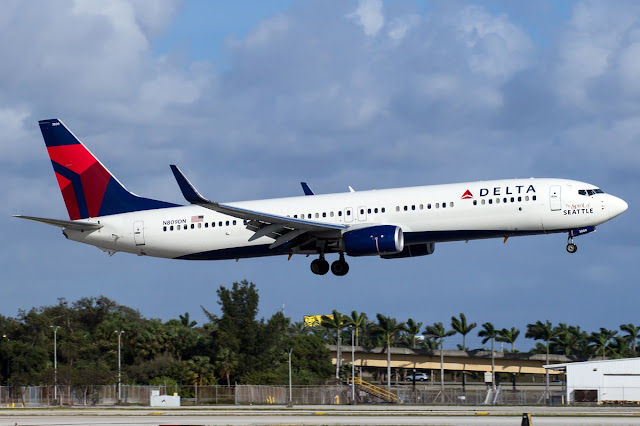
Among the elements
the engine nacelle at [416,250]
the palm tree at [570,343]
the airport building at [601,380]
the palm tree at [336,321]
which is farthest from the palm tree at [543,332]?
the engine nacelle at [416,250]

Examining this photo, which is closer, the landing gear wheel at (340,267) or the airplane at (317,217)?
the airplane at (317,217)

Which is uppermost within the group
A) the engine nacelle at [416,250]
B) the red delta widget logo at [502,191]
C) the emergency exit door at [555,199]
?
the red delta widget logo at [502,191]

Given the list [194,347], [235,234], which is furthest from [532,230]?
[194,347]

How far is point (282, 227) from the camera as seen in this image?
49.0 metres

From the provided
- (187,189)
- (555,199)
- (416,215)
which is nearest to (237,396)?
(416,215)

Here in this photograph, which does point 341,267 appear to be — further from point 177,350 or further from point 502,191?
point 177,350

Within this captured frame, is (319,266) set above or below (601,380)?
above

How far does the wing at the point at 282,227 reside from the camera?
46.5 metres

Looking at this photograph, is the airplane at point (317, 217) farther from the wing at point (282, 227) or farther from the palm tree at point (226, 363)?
the palm tree at point (226, 363)

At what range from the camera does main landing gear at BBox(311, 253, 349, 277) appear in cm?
5234

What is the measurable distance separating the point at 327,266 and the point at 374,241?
21.7 ft

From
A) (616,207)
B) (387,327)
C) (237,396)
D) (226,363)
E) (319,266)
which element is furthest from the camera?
(387,327)

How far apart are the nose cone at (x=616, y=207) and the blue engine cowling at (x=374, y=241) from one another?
421 inches

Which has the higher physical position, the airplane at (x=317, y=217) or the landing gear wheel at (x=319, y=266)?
the airplane at (x=317, y=217)
